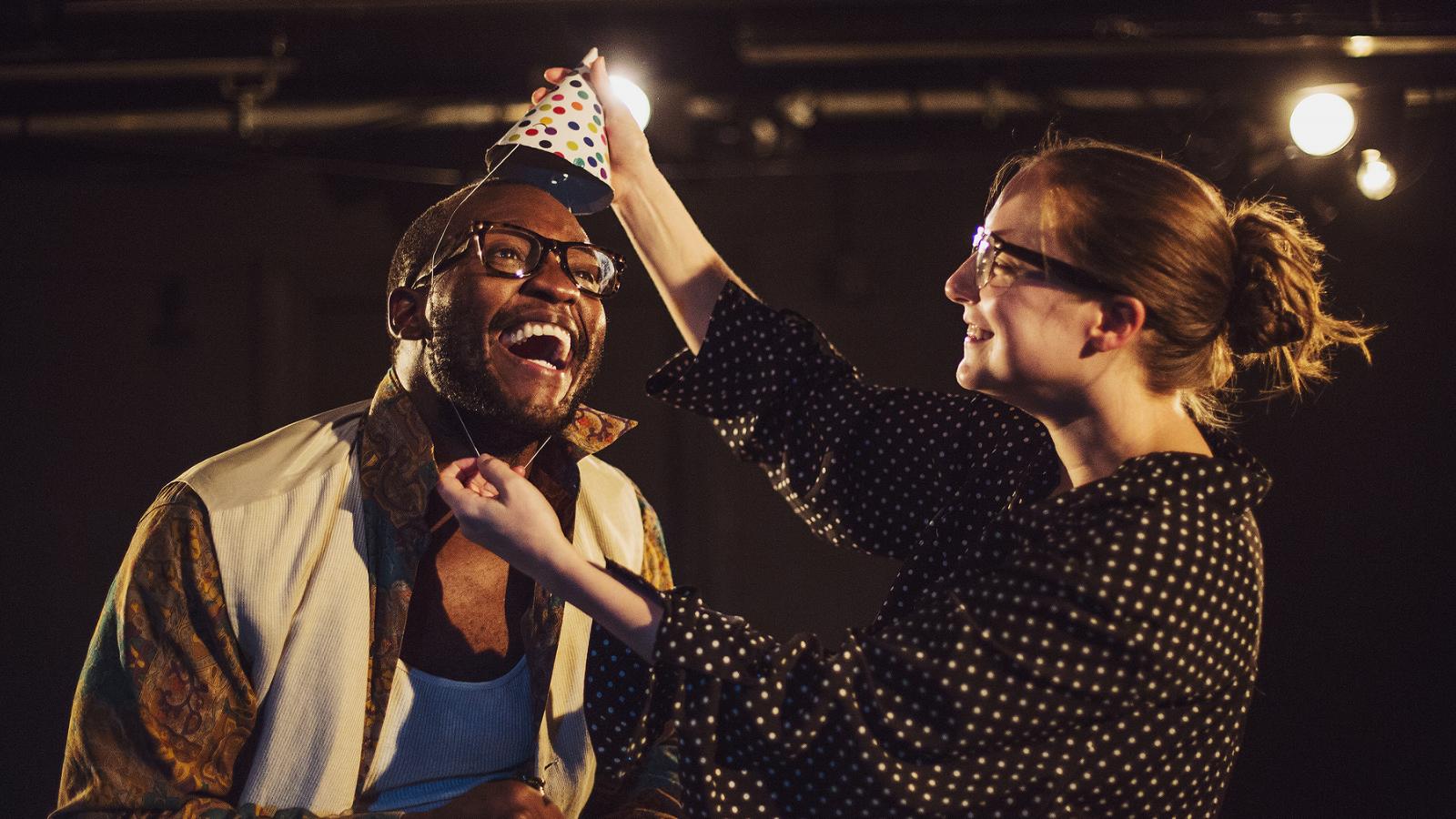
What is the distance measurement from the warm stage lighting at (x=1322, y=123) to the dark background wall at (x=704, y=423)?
0.40 metres

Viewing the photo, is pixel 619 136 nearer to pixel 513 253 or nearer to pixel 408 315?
pixel 513 253

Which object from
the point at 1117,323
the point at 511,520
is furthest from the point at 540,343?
the point at 1117,323

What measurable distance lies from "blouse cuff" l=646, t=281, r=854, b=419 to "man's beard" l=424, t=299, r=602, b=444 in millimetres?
184

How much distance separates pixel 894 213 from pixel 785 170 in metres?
0.53

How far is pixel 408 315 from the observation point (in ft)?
6.47

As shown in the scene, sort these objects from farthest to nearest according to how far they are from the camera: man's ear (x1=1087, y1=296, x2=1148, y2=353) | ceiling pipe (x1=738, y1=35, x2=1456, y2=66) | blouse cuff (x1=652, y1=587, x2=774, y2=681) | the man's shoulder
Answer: ceiling pipe (x1=738, y1=35, x2=1456, y2=66), the man's shoulder, man's ear (x1=1087, y1=296, x2=1148, y2=353), blouse cuff (x1=652, y1=587, x2=774, y2=681)

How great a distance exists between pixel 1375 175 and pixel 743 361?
306cm

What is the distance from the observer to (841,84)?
4133 mm

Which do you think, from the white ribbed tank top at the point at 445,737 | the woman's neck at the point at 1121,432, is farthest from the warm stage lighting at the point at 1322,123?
the white ribbed tank top at the point at 445,737

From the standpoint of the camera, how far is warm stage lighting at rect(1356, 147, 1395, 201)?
3986 mm

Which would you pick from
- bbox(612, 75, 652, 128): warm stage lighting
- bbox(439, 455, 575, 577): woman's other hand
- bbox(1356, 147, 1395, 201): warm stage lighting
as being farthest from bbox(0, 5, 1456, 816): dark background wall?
bbox(439, 455, 575, 577): woman's other hand

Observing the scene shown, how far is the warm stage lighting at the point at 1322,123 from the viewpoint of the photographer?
3.87 m

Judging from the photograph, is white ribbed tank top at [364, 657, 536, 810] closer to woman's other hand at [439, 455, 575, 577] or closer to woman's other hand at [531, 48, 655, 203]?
woman's other hand at [439, 455, 575, 577]

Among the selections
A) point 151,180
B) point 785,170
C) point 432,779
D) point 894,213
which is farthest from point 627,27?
point 432,779
